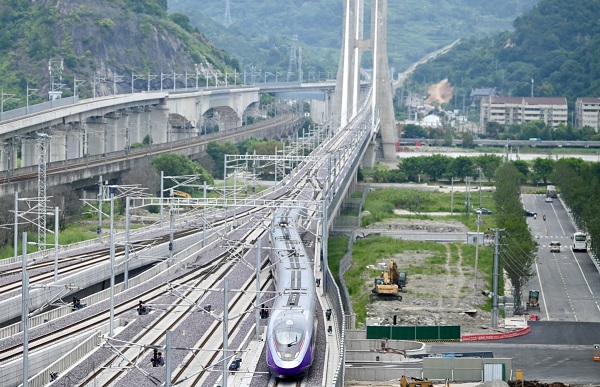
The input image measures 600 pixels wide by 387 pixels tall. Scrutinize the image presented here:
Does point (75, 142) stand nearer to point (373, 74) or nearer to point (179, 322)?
point (373, 74)

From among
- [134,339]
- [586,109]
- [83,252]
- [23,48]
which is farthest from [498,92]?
[134,339]

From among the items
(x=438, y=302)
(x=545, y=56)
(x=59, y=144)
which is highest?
(x=545, y=56)

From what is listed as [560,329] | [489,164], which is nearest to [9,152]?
[560,329]

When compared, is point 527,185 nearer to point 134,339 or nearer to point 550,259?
point 550,259

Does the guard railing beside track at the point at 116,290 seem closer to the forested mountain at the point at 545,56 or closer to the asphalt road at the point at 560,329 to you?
the asphalt road at the point at 560,329

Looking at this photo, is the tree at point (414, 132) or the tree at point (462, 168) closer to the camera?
the tree at point (462, 168)

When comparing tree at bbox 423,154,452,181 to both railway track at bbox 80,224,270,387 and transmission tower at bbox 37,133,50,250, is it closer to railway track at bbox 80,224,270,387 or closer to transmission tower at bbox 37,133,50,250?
transmission tower at bbox 37,133,50,250

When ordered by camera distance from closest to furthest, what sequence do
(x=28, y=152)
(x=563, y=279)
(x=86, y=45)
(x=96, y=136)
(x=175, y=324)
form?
(x=175, y=324) → (x=563, y=279) → (x=28, y=152) → (x=96, y=136) → (x=86, y=45)

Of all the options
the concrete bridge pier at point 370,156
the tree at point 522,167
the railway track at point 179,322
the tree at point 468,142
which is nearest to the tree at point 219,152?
the concrete bridge pier at point 370,156
